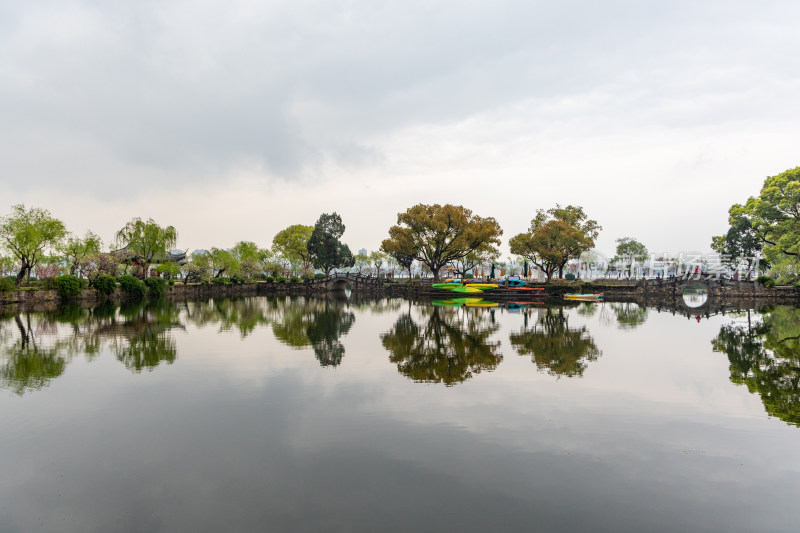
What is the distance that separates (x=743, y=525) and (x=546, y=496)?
88.7 inches

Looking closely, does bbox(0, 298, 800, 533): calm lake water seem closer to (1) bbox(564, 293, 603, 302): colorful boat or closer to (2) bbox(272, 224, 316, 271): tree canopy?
(1) bbox(564, 293, 603, 302): colorful boat

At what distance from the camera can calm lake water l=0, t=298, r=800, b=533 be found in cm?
544

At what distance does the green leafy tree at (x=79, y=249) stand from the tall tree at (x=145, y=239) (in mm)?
2424

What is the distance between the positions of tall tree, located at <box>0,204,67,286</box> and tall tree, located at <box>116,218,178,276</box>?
7.64 m

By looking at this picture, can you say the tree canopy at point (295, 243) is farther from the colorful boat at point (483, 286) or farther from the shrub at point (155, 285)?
the colorful boat at point (483, 286)

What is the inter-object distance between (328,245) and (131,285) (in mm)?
36260

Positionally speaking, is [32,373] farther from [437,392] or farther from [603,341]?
[603,341]

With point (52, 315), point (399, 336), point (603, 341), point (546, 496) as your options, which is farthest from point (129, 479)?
point (52, 315)

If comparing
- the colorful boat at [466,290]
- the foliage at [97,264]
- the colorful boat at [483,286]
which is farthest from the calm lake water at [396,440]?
the colorful boat at [483,286]

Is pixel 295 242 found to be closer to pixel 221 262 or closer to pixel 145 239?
pixel 221 262

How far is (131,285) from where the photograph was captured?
4312cm

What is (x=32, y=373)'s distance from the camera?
12289 millimetres

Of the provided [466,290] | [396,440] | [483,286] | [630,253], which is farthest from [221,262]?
[630,253]

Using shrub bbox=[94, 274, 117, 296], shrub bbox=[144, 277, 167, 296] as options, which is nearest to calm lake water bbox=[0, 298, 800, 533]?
shrub bbox=[94, 274, 117, 296]
